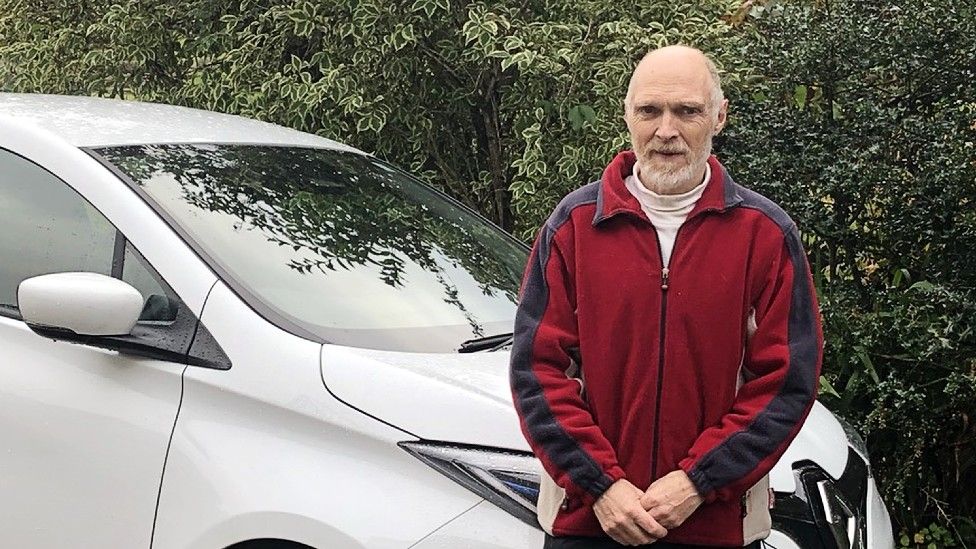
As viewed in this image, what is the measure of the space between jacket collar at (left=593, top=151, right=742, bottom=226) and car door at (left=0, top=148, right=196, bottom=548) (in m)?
1.09

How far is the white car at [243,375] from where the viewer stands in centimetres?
248

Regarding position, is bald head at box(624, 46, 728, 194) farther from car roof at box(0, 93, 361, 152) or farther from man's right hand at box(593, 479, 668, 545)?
car roof at box(0, 93, 361, 152)

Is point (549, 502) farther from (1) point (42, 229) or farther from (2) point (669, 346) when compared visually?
(1) point (42, 229)

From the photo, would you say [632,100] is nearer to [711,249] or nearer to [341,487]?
[711,249]

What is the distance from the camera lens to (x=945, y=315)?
422 cm

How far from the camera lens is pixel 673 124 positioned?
7.13 ft

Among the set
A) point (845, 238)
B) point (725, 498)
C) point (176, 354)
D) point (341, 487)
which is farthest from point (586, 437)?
point (845, 238)

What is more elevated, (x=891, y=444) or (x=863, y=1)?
(x=863, y=1)

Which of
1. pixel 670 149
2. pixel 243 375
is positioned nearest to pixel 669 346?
pixel 670 149

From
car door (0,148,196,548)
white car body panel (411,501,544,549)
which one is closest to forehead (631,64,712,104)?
white car body panel (411,501,544,549)

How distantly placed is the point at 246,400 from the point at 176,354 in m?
0.23

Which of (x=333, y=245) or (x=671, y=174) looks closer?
(x=671, y=174)

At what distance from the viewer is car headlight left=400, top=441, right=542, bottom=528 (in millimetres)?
2426

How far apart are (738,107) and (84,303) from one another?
320 centimetres
